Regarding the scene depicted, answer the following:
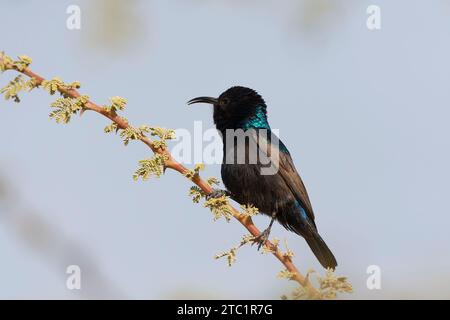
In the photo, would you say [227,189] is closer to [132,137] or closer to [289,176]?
[289,176]

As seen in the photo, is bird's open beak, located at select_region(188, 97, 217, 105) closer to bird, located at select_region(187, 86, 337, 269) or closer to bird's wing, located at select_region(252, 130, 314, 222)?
bird, located at select_region(187, 86, 337, 269)

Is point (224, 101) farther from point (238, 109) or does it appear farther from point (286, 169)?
point (286, 169)

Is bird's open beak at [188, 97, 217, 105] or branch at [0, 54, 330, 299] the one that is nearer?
branch at [0, 54, 330, 299]

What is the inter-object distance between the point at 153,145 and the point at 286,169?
3143 millimetres

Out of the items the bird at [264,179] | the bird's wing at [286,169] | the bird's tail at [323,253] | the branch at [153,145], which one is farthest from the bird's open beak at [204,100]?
the branch at [153,145]

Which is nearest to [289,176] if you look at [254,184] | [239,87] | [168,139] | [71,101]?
[254,184]

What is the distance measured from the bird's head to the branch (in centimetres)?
297

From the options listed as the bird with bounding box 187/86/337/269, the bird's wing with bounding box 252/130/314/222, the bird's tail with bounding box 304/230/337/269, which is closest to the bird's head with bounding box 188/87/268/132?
the bird with bounding box 187/86/337/269

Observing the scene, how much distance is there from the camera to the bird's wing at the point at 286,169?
6.66 metres

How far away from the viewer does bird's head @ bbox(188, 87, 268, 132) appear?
7059 mm

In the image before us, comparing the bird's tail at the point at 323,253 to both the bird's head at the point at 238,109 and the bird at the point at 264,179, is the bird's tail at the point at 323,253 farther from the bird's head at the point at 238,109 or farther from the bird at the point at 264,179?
the bird's head at the point at 238,109

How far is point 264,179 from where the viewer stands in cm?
657

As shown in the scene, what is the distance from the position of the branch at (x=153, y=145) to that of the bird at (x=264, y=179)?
2.16m
